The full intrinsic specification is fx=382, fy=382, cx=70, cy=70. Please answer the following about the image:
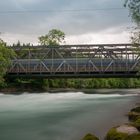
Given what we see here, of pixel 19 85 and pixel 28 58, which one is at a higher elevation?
pixel 28 58

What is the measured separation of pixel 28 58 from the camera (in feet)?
305

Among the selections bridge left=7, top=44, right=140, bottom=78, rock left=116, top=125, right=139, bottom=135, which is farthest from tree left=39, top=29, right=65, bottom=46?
rock left=116, top=125, right=139, bottom=135

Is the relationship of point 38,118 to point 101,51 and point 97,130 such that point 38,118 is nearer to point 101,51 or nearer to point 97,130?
point 97,130

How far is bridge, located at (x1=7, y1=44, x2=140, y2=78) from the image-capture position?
77375 mm

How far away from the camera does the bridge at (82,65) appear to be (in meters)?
77.4

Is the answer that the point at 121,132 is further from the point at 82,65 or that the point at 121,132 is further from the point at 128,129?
the point at 82,65

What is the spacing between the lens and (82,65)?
83062 millimetres

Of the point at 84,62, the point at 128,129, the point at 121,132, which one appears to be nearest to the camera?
the point at 121,132

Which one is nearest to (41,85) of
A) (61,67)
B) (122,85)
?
(61,67)

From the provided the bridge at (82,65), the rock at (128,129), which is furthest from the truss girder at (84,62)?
the rock at (128,129)

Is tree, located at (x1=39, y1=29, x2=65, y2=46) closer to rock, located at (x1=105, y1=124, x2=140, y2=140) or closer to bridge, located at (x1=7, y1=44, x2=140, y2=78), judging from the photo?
bridge, located at (x1=7, y1=44, x2=140, y2=78)

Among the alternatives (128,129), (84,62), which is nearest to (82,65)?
(84,62)

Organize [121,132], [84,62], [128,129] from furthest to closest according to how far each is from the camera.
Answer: [84,62]
[128,129]
[121,132]

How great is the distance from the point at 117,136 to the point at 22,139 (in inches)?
242
